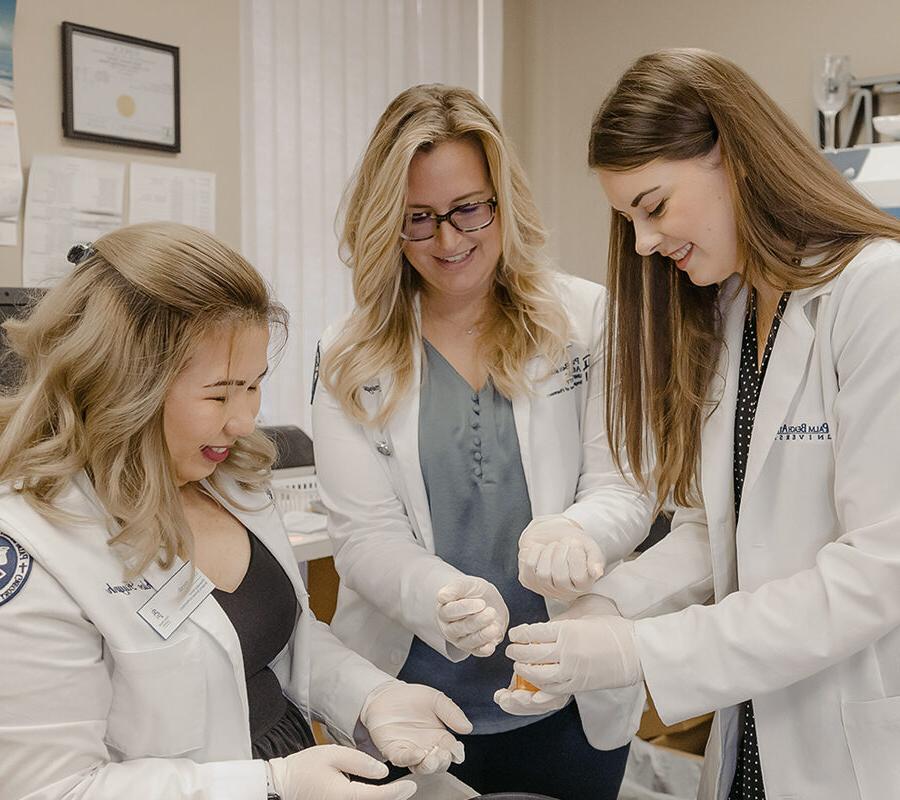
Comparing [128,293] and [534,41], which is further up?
[534,41]

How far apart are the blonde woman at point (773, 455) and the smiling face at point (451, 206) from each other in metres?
0.37

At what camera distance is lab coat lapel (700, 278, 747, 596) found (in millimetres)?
1232

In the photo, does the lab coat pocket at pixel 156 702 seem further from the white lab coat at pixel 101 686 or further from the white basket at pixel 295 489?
the white basket at pixel 295 489

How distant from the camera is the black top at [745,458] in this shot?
122cm

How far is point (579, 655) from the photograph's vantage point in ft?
3.85

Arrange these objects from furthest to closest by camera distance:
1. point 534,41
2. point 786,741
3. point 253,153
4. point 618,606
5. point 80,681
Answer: point 534,41, point 253,153, point 618,606, point 786,741, point 80,681

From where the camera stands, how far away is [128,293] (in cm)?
112

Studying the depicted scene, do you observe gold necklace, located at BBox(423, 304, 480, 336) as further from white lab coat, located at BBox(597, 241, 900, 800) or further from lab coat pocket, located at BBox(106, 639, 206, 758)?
lab coat pocket, located at BBox(106, 639, 206, 758)

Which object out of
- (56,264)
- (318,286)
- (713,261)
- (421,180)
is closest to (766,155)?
(713,261)

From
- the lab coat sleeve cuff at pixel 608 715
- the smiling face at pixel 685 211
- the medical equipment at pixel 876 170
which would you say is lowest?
the lab coat sleeve cuff at pixel 608 715

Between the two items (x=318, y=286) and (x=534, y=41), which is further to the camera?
(x=534, y=41)

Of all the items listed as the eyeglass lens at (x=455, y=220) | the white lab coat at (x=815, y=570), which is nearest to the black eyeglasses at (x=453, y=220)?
the eyeglass lens at (x=455, y=220)

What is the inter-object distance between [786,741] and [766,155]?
662 millimetres

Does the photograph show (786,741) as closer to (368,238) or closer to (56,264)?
(368,238)
